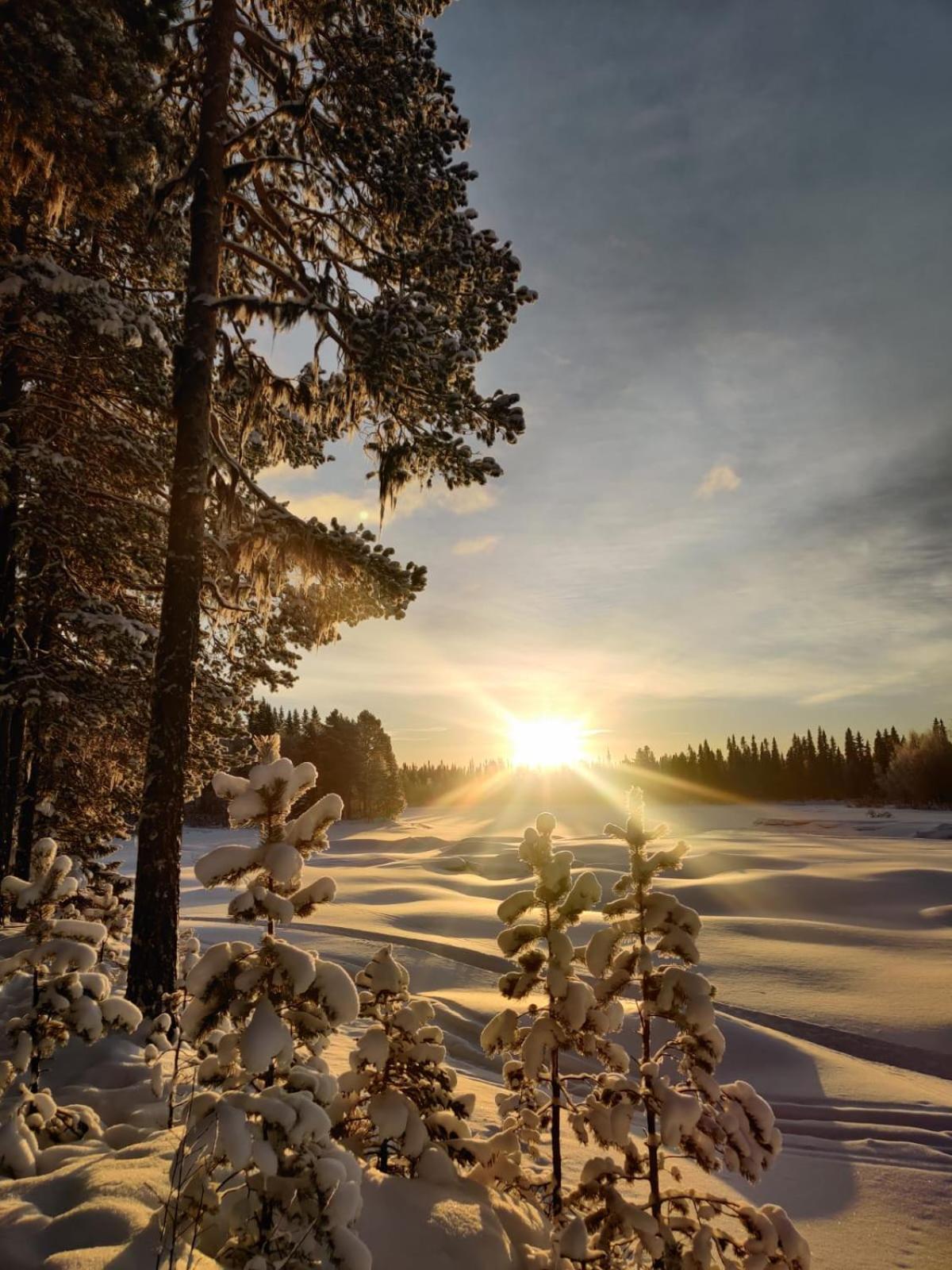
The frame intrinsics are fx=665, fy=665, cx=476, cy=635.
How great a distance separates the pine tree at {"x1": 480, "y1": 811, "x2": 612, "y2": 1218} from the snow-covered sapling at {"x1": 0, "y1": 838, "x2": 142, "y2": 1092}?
2.08 metres

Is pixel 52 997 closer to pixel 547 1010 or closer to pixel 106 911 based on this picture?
pixel 547 1010

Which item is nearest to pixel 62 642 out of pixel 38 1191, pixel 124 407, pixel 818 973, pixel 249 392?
pixel 124 407

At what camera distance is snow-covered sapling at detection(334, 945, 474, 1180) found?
3.17m

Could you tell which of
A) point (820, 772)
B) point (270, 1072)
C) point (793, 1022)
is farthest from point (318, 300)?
point (820, 772)

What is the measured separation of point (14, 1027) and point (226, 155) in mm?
7825

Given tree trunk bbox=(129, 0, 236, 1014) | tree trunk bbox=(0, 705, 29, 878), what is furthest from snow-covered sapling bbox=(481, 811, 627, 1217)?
tree trunk bbox=(0, 705, 29, 878)

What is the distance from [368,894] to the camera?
20672 millimetres

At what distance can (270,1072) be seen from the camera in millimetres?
2623

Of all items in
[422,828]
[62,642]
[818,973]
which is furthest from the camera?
[422,828]

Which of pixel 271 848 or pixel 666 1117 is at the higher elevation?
pixel 271 848

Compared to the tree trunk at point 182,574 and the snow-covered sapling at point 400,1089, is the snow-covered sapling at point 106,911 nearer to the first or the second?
the tree trunk at point 182,574

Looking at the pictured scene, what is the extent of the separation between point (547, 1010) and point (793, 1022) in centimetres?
796

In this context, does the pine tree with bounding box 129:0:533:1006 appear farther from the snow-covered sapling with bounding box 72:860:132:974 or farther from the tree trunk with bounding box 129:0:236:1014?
the snow-covered sapling with bounding box 72:860:132:974

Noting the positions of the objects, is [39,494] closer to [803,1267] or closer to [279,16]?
[279,16]
